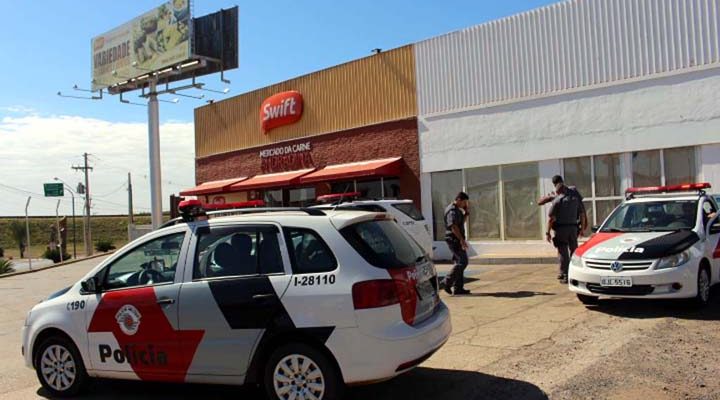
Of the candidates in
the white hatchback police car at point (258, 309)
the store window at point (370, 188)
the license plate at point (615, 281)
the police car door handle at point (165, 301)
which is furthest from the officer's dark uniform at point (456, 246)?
the store window at point (370, 188)

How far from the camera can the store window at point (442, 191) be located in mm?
18547

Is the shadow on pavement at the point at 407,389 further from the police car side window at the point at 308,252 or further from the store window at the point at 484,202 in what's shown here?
the store window at the point at 484,202

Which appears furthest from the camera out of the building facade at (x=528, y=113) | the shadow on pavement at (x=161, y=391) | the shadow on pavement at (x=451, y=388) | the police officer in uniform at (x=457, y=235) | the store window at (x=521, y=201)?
the store window at (x=521, y=201)

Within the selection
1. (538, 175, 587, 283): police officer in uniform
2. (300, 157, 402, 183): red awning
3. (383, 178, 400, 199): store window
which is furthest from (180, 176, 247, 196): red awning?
(538, 175, 587, 283): police officer in uniform

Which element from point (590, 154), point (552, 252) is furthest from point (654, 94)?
point (552, 252)

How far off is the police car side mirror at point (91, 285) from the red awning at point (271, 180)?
16291 mm

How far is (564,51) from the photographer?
52.3 ft

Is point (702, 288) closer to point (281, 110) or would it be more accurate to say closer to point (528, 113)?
point (528, 113)

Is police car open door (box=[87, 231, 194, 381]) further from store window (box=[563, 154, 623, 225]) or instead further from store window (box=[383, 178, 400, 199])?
store window (box=[383, 178, 400, 199])

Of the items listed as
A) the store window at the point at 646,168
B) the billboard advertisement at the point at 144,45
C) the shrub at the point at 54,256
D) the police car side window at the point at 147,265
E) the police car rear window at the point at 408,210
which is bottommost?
the shrub at the point at 54,256

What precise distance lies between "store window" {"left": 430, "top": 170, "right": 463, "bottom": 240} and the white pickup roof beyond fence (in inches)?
75.6

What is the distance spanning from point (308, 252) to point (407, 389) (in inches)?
63.2

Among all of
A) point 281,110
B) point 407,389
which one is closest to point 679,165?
point 407,389

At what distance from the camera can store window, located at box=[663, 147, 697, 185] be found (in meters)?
13.9
